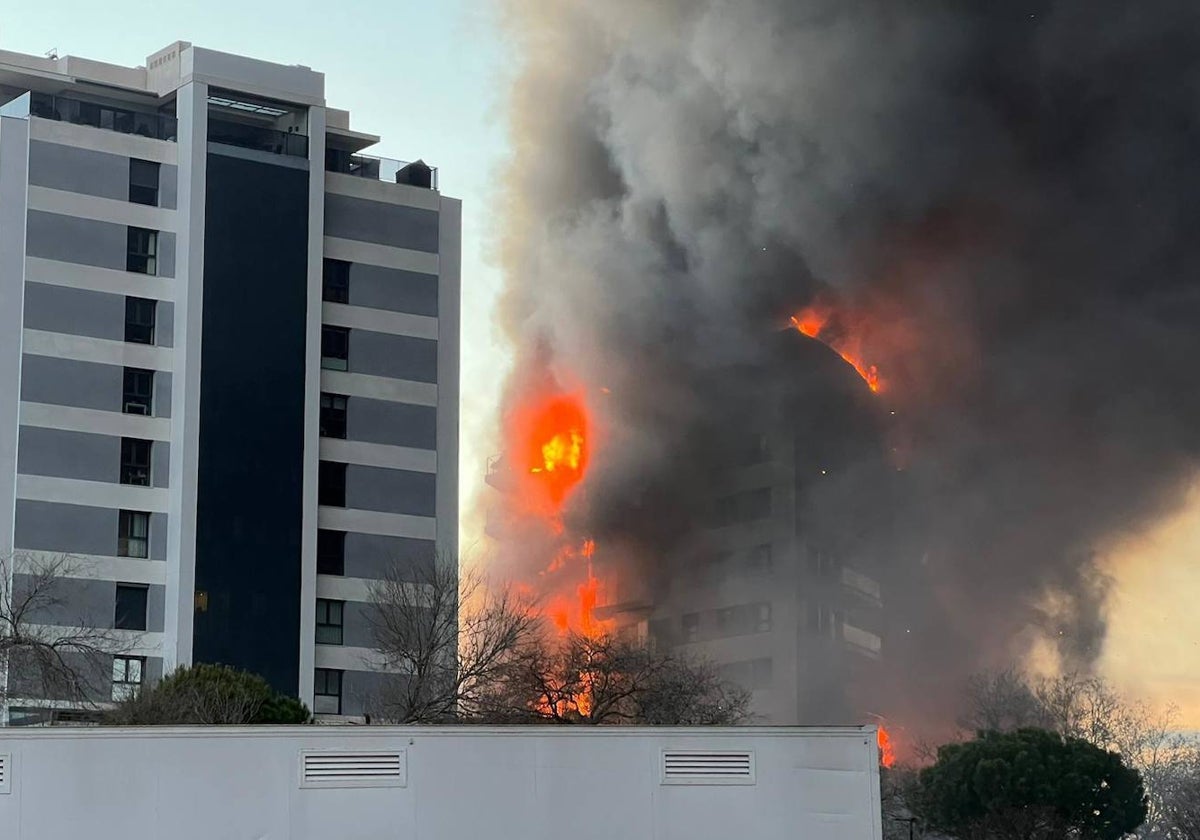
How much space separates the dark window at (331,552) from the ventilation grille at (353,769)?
51562 mm

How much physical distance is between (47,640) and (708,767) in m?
45.0

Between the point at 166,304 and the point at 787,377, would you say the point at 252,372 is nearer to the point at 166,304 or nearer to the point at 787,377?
the point at 166,304

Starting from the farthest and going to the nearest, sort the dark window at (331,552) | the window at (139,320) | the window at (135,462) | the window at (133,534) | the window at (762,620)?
the window at (762,620) < the dark window at (331,552) < the window at (139,320) < the window at (135,462) < the window at (133,534)

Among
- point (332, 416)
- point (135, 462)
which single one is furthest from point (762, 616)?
point (135, 462)

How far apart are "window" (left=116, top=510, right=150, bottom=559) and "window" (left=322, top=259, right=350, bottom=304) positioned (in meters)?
13.0

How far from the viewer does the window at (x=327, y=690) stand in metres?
82.3

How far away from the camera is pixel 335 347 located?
87.9 meters

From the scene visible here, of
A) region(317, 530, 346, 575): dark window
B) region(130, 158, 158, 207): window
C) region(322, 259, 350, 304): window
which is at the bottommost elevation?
region(317, 530, 346, 575): dark window

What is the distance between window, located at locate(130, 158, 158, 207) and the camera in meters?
84.1

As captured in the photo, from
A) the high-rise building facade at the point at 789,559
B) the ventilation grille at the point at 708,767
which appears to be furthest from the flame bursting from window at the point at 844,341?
the ventilation grille at the point at 708,767

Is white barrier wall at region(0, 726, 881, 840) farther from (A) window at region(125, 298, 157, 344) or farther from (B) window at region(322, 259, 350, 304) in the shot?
(B) window at region(322, 259, 350, 304)

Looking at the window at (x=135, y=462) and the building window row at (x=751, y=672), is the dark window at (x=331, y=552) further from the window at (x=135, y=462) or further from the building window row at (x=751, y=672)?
the building window row at (x=751, y=672)

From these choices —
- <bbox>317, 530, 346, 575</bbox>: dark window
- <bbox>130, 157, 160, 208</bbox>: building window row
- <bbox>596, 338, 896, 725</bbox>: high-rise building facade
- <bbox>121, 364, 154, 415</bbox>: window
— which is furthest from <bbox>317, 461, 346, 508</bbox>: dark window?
<bbox>130, 157, 160, 208</bbox>: building window row

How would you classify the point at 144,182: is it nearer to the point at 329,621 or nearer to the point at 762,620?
the point at 329,621
